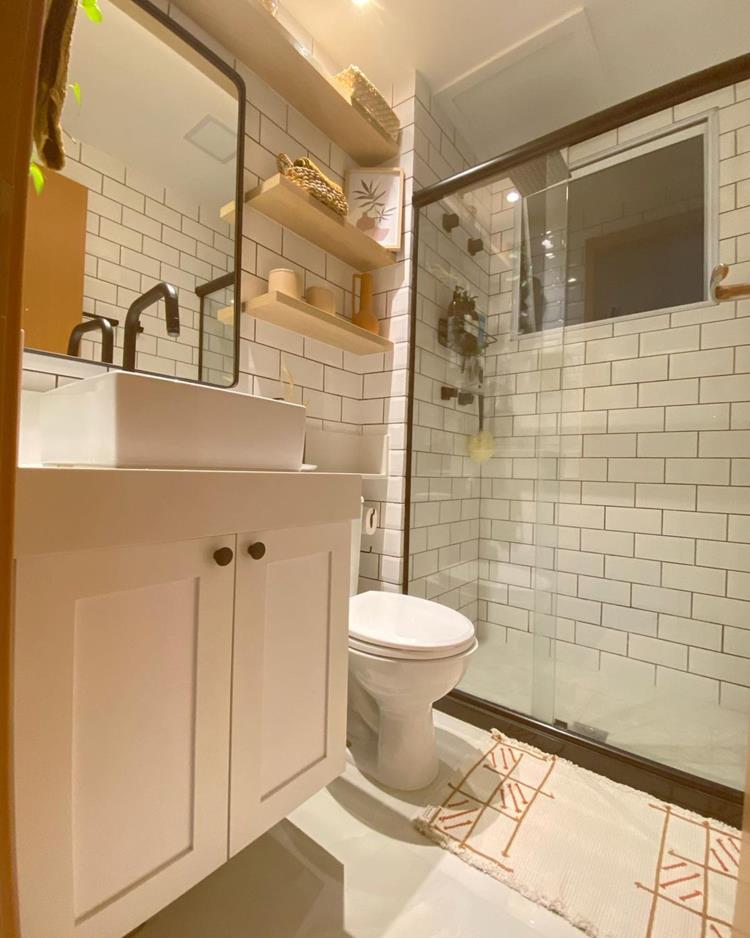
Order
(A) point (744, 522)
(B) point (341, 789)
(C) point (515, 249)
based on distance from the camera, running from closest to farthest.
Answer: (B) point (341, 789), (A) point (744, 522), (C) point (515, 249)

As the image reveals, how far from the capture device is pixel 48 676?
574 millimetres

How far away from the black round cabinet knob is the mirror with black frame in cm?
72

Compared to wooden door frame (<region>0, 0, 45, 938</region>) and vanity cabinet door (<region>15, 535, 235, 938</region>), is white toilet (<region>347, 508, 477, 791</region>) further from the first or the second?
wooden door frame (<region>0, 0, 45, 938</region>)

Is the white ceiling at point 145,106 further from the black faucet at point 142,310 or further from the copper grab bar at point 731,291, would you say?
the copper grab bar at point 731,291

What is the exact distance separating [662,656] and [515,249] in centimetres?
209

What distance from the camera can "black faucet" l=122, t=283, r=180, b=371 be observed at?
3.94 ft

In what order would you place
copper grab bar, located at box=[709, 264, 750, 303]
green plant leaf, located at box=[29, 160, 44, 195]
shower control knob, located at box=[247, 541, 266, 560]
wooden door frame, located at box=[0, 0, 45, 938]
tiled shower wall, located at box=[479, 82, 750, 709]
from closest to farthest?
wooden door frame, located at box=[0, 0, 45, 938] → copper grab bar, located at box=[709, 264, 750, 303] → shower control knob, located at box=[247, 541, 266, 560] → green plant leaf, located at box=[29, 160, 44, 195] → tiled shower wall, located at box=[479, 82, 750, 709]

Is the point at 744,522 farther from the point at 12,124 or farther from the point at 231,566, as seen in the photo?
the point at 12,124

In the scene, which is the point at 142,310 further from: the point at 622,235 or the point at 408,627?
the point at 622,235

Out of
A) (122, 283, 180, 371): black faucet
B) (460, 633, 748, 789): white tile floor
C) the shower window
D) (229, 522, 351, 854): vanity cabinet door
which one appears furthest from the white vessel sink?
the shower window

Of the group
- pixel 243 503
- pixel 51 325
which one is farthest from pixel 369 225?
pixel 243 503

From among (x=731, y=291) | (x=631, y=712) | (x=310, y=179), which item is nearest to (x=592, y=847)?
(x=631, y=712)

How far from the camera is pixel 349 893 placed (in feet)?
3.23

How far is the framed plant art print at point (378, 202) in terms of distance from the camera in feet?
6.27
